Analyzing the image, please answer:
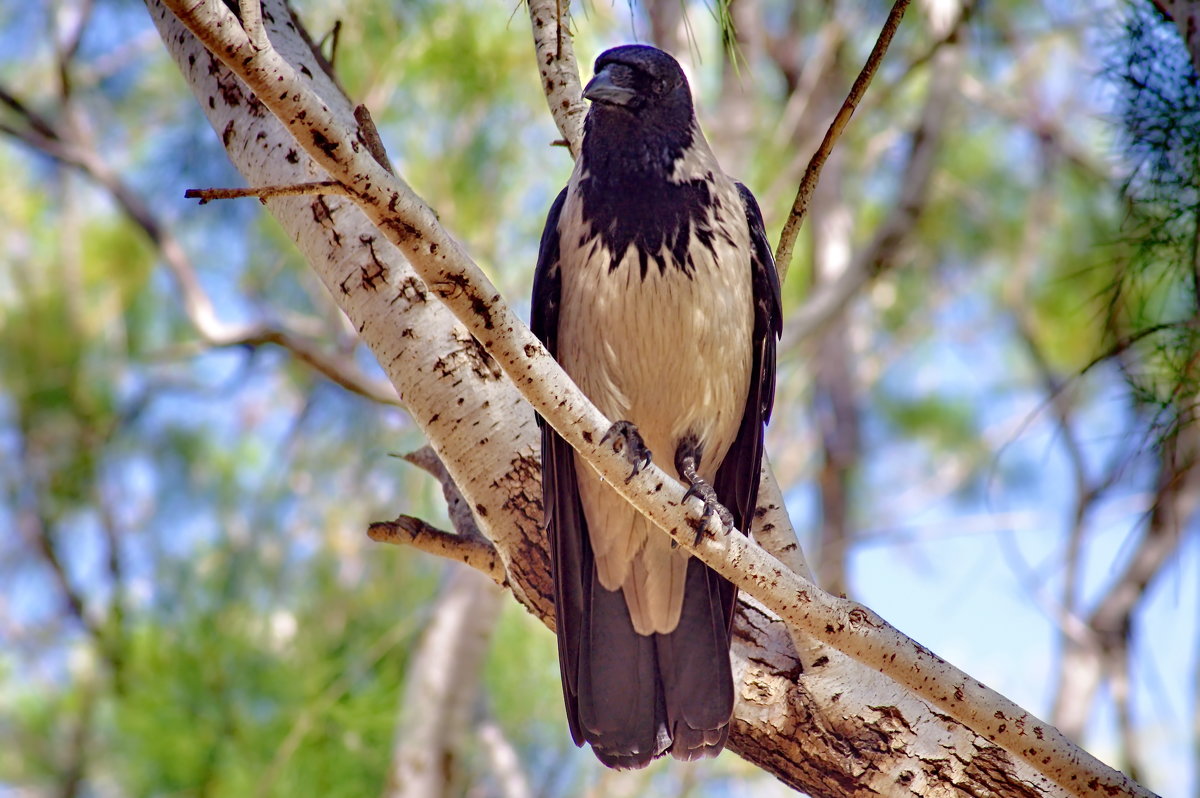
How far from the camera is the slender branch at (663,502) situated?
70.5 inches

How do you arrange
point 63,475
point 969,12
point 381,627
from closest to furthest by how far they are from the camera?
point 969,12 < point 381,627 < point 63,475

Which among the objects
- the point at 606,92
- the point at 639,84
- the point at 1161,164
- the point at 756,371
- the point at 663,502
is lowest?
the point at 663,502

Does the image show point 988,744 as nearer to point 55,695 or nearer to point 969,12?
point 969,12

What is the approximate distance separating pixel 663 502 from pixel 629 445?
238mm

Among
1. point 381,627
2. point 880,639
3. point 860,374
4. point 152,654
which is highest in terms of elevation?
point 860,374

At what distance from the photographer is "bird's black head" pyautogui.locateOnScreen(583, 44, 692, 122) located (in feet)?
9.27

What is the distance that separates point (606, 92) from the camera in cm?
281

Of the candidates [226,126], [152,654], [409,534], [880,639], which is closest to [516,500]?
[409,534]

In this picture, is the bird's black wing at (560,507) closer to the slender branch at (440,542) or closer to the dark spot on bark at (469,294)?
the slender branch at (440,542)

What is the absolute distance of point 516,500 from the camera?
245cm

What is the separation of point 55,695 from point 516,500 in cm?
507

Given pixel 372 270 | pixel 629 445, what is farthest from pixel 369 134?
pixel 629 445

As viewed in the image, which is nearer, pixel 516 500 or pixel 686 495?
pixel 686 495

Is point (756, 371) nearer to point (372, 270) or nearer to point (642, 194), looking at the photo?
point (642, 194)
